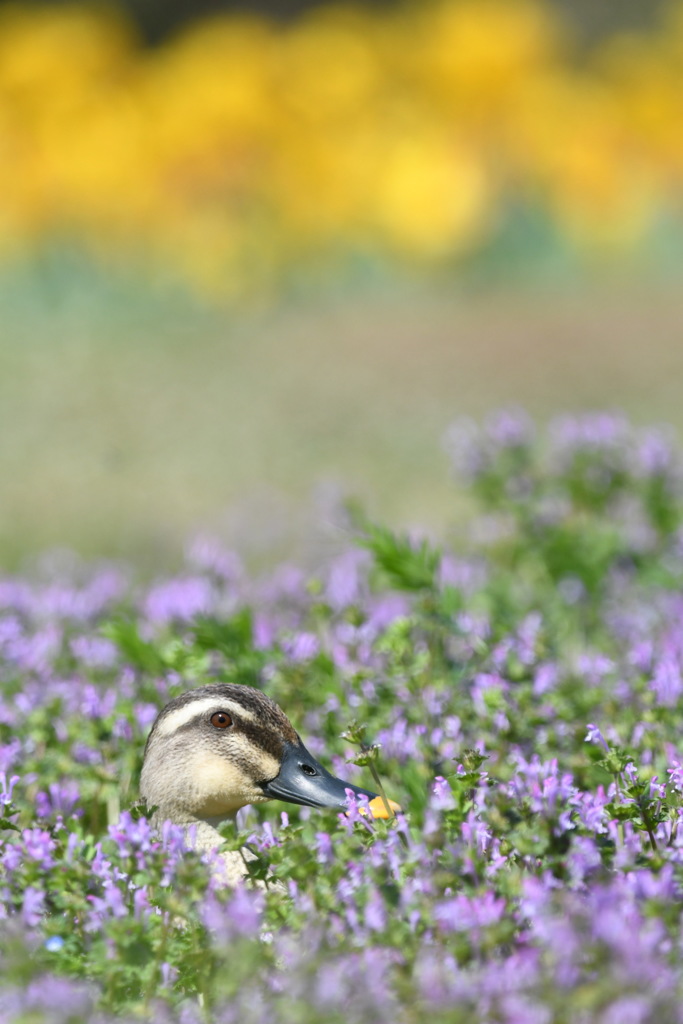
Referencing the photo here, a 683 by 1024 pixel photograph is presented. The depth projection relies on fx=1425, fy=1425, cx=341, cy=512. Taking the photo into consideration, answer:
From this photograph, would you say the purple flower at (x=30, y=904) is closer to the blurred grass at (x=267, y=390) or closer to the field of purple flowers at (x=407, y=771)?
the field of purple flowers at (x=407, y=771)

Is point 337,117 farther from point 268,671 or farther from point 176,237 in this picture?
point 268,671

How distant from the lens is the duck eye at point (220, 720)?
3.32 m

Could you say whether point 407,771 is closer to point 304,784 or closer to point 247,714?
point 304,784

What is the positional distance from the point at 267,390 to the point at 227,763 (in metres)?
9.53

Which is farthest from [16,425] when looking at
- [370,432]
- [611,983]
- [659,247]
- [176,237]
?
[611,983]

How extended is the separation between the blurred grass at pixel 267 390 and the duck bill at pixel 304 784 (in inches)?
144

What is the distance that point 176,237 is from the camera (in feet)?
50.7

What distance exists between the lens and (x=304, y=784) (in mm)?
3289

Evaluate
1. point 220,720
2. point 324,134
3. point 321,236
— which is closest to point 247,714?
point 220,720

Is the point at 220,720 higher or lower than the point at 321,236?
lower

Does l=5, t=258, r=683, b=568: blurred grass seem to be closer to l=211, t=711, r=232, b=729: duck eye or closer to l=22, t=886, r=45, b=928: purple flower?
l=211, t=711, r=232, b=729: duck eye

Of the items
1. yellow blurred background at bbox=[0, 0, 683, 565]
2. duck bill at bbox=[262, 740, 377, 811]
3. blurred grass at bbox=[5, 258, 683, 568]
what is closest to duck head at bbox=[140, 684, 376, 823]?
duck bill at bbox=[262, 740, 377, 811]

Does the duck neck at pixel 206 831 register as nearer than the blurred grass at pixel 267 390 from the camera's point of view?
Yes

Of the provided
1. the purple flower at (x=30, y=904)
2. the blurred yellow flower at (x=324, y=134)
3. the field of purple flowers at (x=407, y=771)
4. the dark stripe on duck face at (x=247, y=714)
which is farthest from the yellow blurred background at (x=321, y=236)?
the purple flower at (x=30, y=904)
